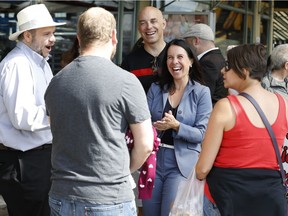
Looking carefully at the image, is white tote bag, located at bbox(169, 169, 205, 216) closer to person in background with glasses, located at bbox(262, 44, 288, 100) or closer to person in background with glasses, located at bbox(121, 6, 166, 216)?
person in background with glasses, located at bbox(121, 6, 166, 216)

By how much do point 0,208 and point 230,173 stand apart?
331 centimetres

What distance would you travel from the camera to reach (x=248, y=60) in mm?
3492

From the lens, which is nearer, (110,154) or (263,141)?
(110,154)

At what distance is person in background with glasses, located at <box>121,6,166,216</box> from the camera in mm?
5145

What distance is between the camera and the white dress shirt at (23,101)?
12.9ft

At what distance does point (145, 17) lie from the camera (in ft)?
17.5

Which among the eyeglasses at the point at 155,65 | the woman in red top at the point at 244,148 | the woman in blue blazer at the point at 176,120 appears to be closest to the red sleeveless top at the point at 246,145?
the woman in red top at the point at 244,148

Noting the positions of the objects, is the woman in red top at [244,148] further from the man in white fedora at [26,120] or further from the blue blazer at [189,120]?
the man in white fedora at [26,120]

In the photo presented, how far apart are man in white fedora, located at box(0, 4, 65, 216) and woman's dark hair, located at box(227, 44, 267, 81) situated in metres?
1.25

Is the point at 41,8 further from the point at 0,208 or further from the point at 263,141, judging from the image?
the point at 0,208

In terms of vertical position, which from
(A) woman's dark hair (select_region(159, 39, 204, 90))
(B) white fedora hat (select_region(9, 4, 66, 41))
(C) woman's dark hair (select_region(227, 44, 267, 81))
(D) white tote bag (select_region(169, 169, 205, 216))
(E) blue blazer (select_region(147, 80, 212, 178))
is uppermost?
(B) white fedora hat (select_region(9, 4, 66, 41))

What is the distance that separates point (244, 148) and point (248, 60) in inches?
19.4

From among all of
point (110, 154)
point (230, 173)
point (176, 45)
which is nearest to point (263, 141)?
point (230, 173)

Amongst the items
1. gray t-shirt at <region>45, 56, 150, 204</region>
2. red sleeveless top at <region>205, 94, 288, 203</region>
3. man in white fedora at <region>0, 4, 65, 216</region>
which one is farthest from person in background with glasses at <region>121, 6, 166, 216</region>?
gray t-shirt at <region>45, 56, 150, 204</region>
